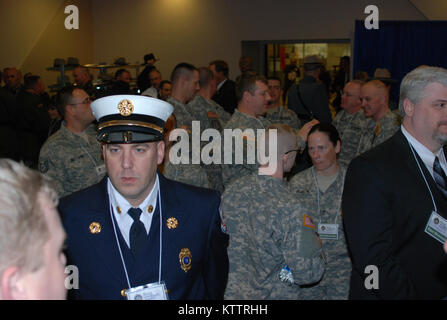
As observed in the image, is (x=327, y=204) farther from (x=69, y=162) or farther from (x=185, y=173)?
(x=69, y=162)

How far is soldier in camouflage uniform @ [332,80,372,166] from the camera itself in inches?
182

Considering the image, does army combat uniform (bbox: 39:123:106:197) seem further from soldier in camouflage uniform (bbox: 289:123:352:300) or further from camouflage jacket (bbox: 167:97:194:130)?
soldier in camouflage uniform (bbox: 289:123:352:300)

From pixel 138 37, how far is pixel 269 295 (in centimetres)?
996

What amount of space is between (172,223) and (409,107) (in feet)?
4.00

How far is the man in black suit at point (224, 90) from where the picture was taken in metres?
7.13

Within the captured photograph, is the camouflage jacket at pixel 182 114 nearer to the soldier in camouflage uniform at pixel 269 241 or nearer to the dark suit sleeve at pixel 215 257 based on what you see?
the soldier in camouflage uniform at pixel 269 241

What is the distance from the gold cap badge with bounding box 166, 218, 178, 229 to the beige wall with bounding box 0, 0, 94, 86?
7.93 metres

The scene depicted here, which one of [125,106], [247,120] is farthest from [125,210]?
[247,120]

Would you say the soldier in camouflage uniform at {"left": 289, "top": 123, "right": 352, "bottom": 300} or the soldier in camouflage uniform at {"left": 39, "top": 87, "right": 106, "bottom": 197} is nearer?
the soldier in camouflage uniform at {"left": 289, "top": 123, "right": 352, "bottom": 300}

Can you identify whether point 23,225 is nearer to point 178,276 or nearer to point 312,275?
point 178,276

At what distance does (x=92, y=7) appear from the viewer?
11539 millimetres

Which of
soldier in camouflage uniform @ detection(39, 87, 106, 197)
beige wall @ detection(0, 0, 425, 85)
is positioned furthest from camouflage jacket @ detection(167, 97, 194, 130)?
beige wall @ detection(0, 0, 425, 85)

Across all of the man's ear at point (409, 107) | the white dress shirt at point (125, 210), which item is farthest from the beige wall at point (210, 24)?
the white dress shirt at point (125, 210)
